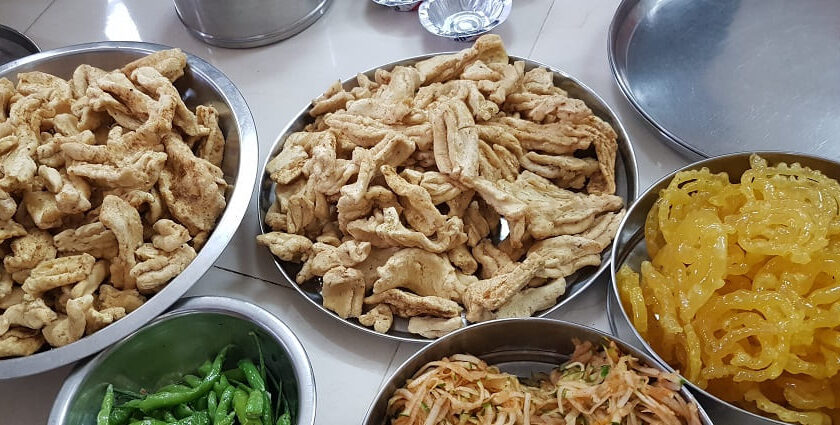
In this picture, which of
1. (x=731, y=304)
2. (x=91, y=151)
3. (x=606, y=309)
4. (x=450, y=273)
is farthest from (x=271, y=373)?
(x=731, y=304)

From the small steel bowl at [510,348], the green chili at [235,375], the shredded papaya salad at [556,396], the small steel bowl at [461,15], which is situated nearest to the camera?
the shredded papaya salad at [556,396]

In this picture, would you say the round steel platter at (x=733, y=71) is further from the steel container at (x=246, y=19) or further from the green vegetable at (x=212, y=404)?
the green vegetable at (x=212, y=404)

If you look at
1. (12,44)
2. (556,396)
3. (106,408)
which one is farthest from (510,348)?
(12,44)

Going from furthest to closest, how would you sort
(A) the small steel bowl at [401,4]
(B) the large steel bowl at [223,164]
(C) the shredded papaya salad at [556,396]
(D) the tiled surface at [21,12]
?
(D) the tiled surface at [21,12]
(A) the small steel bowl at [401,4]
(B) the large steel bowl at [223,164]
(C) the shredded papaya salad at [556,396]

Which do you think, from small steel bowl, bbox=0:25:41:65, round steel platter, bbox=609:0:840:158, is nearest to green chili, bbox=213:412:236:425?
round steel platter, bbox=609:0:840:158

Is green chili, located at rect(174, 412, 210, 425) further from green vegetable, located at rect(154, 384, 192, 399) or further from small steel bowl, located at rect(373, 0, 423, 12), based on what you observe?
small steel bowl, located at rect(373, 0, 423, 12)

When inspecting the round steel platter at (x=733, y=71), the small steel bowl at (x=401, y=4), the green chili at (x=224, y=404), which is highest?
the small steel bowl at (x=401, y=4)

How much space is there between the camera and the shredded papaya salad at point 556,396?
1.40 meters

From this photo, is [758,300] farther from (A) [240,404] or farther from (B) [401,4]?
(B) [401,4]

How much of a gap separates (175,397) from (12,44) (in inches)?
72.9

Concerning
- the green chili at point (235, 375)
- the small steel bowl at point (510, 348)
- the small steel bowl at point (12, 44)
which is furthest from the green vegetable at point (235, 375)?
the small steel bowl at point (12, 44)

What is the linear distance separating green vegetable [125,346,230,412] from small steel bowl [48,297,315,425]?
0.09 metres

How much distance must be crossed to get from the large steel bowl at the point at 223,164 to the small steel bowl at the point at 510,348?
0.60 meters

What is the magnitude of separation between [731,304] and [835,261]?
25 cm
